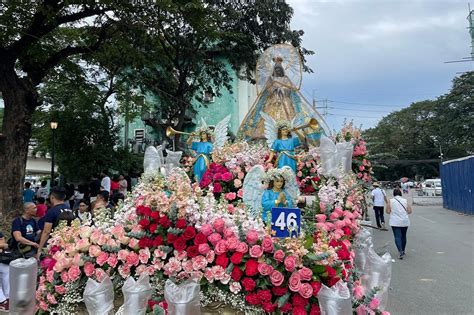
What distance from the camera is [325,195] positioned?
19.4 ft

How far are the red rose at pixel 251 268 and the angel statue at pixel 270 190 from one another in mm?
1518

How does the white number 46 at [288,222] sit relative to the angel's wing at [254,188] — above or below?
below

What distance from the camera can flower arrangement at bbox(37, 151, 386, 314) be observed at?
3873 millimetres

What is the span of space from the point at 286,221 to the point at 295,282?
68 cm

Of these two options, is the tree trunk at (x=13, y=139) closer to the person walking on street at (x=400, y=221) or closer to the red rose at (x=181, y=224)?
the red rose at (x=181, y=224)

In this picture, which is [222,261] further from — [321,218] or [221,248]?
[321,218]

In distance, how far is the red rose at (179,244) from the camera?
4158 mm

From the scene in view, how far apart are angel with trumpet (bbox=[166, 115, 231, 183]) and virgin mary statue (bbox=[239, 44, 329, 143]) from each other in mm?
1574

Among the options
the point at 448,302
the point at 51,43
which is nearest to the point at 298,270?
the point at 448,302

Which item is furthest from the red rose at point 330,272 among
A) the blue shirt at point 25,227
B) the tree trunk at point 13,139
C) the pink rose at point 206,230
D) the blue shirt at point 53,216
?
the tree trunk at point 13,139

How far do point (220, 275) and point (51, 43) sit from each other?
45.1ft

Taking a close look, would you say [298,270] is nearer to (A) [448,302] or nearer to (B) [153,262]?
(B) [153,262]

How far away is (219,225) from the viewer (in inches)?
166

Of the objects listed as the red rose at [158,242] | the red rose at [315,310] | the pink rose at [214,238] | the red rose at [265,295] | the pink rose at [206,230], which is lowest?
the red rose at [315,310]
